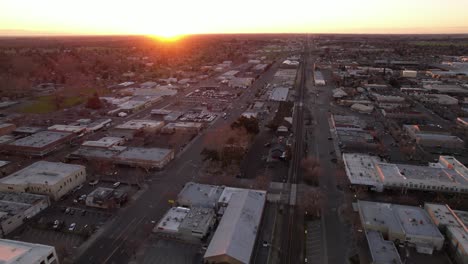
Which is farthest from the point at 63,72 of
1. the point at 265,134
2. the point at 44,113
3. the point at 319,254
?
the point at 319,254

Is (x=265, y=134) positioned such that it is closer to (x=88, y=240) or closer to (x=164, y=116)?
(x=164, y=116)

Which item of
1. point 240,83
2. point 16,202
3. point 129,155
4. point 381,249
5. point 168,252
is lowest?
point 168,252

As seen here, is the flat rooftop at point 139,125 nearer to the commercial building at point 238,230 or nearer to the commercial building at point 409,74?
the commercial building at point 238,230

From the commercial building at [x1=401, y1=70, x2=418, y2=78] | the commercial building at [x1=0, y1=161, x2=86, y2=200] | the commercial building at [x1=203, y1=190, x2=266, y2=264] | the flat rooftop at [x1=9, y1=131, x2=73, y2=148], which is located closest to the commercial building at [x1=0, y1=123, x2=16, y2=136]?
the flat rooftop at [x1=9, y1=131, x2=73, y2=148]

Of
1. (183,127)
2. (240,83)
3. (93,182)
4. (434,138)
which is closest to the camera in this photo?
(93,182)

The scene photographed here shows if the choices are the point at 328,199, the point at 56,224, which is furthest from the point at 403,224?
the point at 56,224

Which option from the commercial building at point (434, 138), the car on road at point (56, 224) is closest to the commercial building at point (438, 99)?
the commercial building at point (434, 138)

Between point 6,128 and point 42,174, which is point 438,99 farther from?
point 6,128
